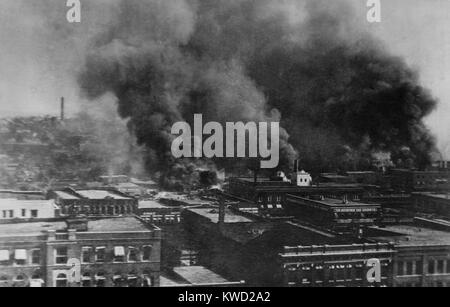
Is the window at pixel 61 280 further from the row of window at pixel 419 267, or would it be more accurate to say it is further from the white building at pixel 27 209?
the row of window at pixel 419 267

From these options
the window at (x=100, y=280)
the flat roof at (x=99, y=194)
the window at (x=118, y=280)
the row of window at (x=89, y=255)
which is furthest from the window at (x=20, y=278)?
the flat roof at (x=99, y=194)

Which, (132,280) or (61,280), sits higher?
(61,280)

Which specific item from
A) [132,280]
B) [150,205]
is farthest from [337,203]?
[132,280]

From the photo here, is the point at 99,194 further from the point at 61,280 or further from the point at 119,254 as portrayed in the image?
the point at 61,280

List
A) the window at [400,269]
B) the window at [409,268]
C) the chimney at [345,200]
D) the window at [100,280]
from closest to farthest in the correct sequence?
the window at [100,280] < the window at [400,269] < the window at [409,268] < the chimney at [345,200]

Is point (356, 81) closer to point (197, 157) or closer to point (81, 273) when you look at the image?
point (197, 157)
